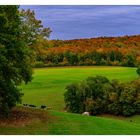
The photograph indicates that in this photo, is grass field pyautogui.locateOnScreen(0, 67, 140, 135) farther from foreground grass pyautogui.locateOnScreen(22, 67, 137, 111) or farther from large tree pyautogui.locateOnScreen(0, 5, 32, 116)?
large tree pyautogui.locateOnScreen(0, 5, 32, 116)

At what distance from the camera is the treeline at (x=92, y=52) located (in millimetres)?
19391

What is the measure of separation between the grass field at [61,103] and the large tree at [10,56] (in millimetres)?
843

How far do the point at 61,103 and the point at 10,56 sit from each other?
7.23m

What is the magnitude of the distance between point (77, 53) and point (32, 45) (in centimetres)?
143

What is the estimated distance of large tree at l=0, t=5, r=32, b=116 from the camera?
686 inches

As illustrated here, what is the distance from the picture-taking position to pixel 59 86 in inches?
874

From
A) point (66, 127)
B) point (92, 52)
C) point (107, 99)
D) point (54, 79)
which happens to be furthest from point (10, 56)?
point (107, 99)

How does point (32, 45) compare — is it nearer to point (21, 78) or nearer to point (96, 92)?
point (21, 78)

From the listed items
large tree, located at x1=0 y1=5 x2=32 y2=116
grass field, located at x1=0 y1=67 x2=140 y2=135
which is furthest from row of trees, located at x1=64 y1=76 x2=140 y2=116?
large tree, located at x1=0 y1=5 x2=32 y2=116

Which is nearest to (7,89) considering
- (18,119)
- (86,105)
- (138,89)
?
(18,119)

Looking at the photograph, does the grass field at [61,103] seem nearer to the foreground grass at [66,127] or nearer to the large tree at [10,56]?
the foreground grass at [66,127]

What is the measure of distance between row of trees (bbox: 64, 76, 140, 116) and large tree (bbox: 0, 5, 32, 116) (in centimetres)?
731

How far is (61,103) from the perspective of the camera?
2469 centimetres

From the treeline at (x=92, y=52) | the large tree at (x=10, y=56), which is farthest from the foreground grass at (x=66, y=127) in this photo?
the treeline at (x=92, y=52)
